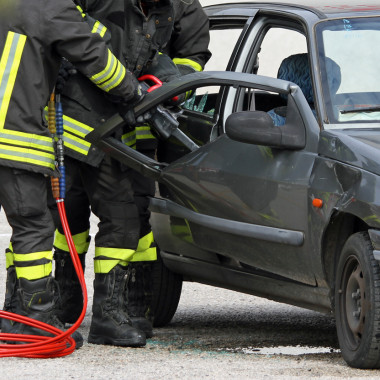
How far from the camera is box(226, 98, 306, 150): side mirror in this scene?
577cm

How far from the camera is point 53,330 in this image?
20.0 ft

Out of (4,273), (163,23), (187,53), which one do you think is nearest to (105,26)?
(163,23)

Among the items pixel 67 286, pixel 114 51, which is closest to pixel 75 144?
pixel 114 51

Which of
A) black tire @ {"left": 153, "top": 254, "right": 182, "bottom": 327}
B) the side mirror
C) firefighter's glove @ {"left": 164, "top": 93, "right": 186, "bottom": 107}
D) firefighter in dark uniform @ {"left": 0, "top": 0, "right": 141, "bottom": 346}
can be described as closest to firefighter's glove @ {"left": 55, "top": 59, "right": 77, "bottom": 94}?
firefighter in dark uniform @ {"left": 0, "top": 0, "right": 141, "bottom": 346}

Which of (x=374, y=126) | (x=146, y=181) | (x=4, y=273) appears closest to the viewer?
(x=374, y=126)

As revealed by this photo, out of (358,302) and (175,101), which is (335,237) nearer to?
(358,302)

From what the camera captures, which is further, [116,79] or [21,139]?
[116,79]

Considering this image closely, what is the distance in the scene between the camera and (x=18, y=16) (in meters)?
5.91

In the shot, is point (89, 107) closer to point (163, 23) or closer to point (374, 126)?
point (163, 23)

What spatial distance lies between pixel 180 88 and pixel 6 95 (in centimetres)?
80

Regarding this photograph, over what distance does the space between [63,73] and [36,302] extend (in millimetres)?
1108

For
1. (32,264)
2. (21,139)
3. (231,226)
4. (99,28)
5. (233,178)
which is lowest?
(32,264)

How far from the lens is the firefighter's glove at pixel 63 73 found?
6.31 meters

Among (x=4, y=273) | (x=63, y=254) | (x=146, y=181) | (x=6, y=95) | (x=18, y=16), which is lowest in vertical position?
(x=4, y=273)
